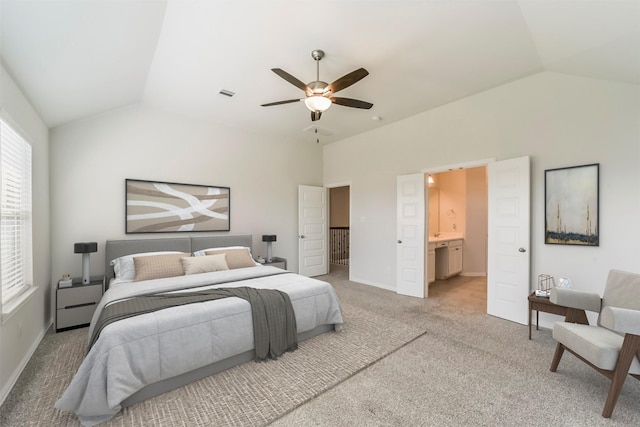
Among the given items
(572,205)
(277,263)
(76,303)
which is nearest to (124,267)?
(76,303)

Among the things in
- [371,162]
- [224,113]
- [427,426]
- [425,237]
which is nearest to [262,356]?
[427,426]

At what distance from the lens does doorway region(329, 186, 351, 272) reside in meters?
8.47

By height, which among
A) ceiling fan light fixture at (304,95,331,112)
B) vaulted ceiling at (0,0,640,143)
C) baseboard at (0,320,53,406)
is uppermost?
vaulted ceiling at (0,0,640,143)

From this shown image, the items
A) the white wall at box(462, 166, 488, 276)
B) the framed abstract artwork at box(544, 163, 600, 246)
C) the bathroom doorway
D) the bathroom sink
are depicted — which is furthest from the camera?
the white wall at box(462, 166, 488, 276)

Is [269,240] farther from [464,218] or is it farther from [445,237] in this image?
[464,218]

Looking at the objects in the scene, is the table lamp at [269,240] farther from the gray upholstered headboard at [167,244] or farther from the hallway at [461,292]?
the hallway at [461,292]

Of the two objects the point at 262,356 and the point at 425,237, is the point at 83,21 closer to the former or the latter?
the point at 262,356

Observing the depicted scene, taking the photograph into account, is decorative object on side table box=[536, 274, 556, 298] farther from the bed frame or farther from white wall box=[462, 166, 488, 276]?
white wall box=[462, 166, 488, 276]

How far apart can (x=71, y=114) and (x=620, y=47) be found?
19.6 ft

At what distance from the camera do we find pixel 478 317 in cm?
380

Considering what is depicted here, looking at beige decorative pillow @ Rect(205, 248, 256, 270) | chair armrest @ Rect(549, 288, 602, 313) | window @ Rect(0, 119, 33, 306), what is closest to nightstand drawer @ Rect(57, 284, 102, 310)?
window @ Rect(0, 119, 33, 306)

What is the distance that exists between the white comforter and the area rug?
17 cm

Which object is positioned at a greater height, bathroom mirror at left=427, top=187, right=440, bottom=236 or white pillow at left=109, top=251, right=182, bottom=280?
bathroom mirror at left=427, top=187, right=440, bottom=236

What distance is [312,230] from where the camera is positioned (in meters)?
6.32
